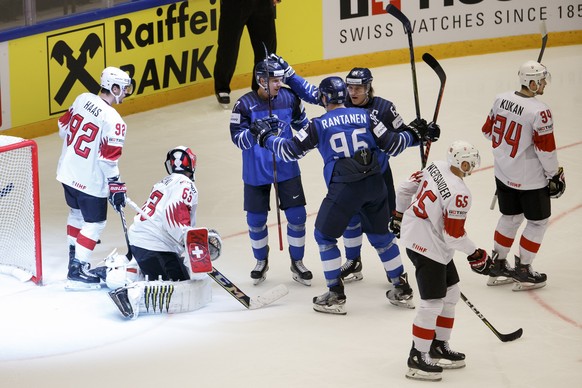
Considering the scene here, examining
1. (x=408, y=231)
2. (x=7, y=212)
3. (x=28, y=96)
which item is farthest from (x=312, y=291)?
(x=28, y=96)

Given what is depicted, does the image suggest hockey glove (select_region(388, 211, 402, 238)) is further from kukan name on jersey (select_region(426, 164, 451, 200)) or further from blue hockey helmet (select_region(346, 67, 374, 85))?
blue hockey helmet (select_region(346, 67, 374, 85))

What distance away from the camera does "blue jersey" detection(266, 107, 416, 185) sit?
7066 mm

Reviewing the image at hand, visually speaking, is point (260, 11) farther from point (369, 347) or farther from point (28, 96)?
point (369, 347)

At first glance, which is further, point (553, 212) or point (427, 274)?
point (553, 212)

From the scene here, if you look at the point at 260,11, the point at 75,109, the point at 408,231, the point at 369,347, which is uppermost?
the point at 260,11

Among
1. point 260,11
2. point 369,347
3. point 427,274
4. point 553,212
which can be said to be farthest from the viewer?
point 260,11

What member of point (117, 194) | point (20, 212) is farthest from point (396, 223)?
point (20, 212)

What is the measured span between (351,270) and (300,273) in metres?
0.31

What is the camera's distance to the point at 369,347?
680 cm

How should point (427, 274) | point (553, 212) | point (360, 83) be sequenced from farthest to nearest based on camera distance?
point (553, 212)
point (360, 83)
point (427, 274)

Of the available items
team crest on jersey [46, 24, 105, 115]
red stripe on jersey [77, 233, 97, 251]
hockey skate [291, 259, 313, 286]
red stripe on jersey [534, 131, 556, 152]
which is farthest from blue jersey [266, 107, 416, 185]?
team crest on jersey [46, 24, 105, 115]

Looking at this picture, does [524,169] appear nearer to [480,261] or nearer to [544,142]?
[544,142]

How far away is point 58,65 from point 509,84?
4160 millimetres

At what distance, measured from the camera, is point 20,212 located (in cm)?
814
